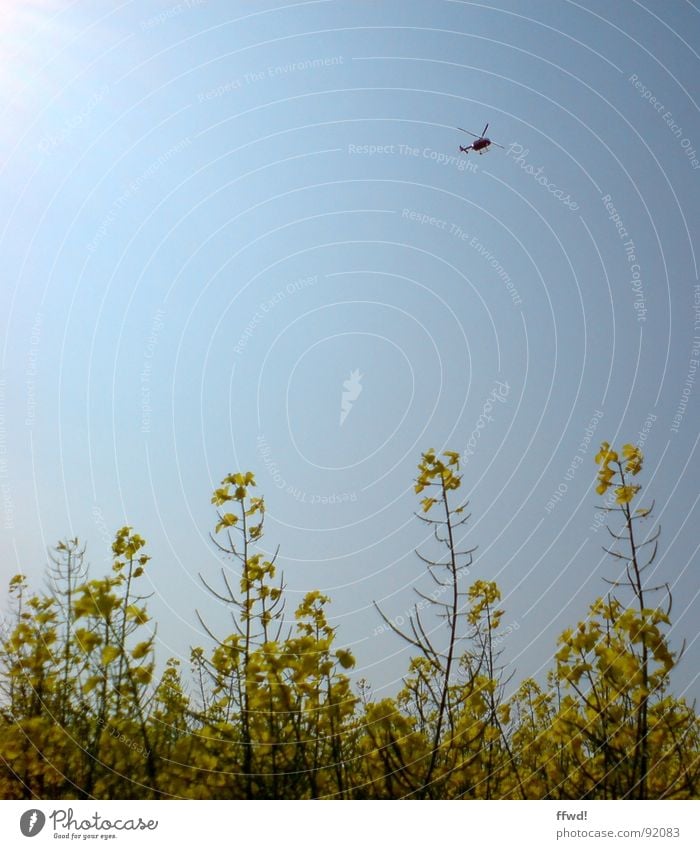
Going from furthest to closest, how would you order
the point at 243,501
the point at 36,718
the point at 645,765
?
the point at 243,501 < the point at 36,718 < the point at 645,765

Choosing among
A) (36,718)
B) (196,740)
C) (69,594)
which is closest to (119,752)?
(196,740)

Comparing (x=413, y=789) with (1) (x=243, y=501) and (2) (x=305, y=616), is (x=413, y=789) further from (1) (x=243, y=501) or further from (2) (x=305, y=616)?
(1) (x=243, y=501)

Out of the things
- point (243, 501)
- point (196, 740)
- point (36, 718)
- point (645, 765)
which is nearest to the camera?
point (645, 765)

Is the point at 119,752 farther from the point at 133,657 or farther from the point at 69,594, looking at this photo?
the point at 69,594

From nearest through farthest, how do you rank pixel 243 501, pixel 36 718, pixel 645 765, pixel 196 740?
pixel 645 765 → pixel 196 740 → pixel 36 718 → pixel 243 501
